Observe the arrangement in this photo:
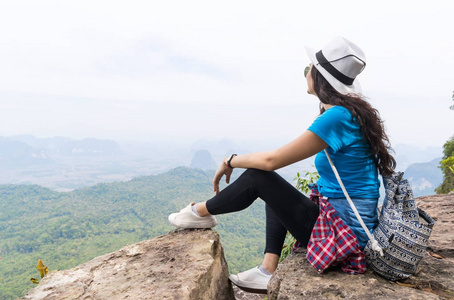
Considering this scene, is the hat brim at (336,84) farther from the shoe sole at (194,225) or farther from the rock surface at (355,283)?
the shoe sole at (194,225)

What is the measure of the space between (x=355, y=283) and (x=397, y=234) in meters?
0.44

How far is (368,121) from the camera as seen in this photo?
2074 millimetres

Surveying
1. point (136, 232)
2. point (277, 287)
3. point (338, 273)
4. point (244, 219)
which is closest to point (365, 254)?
point (338, 273)

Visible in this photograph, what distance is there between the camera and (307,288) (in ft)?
6.79

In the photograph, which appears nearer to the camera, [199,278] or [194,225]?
[199,278]

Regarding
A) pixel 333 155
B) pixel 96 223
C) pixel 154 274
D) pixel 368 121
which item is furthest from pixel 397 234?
pixel 96 223

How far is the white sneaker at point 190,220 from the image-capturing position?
307 cm

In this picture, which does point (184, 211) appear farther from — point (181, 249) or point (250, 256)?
point (250, 256)

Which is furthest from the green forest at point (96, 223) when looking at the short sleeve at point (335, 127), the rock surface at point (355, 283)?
the short sleeve at point (335, 127)

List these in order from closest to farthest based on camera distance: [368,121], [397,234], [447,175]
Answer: [397,234], [368,121], [447,175]

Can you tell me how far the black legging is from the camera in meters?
2.34

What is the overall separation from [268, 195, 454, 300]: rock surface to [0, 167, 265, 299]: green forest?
26178mm

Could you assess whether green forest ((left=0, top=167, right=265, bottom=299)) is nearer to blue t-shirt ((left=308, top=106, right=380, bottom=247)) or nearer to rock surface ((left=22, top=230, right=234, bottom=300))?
rock surface ((left=22, top=230, right=234, bottom=300))

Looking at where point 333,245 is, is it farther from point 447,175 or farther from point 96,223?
point 96,223
